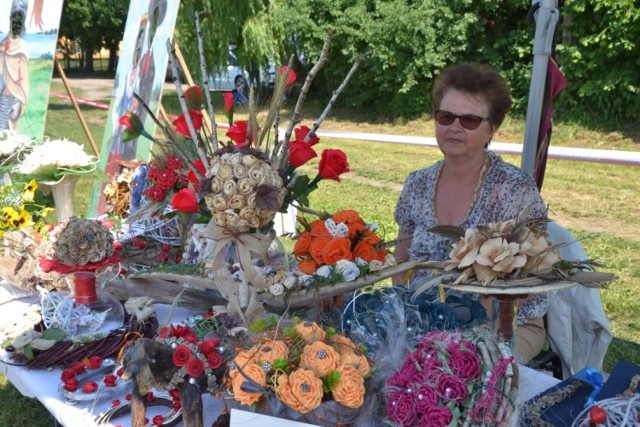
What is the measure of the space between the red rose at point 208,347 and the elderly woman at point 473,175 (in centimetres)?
87

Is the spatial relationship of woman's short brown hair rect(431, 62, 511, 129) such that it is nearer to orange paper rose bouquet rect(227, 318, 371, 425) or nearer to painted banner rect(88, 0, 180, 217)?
orange paper rose bouquet rect(227, 318, 371, 425)

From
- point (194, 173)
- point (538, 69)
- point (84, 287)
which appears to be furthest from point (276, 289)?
point (538, 69)

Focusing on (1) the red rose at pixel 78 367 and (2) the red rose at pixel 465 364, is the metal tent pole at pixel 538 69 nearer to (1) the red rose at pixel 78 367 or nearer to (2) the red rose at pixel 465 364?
(2) the red rose at pixel 465 364

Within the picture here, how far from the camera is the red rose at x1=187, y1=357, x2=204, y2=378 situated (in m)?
1.23

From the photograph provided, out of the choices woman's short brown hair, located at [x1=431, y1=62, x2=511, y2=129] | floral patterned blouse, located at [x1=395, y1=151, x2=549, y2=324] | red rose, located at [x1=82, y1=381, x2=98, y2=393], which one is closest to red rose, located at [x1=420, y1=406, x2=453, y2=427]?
red rose, located at [x1=82, y1=381, x2=98, y2=393]

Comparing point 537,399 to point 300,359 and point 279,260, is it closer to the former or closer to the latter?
point 300,359

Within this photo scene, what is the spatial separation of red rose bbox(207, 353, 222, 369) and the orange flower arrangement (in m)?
0.38

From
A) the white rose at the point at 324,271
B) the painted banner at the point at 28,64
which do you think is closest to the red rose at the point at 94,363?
the white rose at the point at 324,271

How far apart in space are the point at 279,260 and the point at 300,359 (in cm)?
62

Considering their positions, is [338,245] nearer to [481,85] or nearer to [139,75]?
[481,85]

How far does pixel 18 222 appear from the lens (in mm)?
2439

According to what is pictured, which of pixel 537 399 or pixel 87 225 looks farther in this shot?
pixel 87 225

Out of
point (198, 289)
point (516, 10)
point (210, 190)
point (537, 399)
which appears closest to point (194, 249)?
point (198, 289)

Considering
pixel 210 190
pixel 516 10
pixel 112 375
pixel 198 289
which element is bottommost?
pixel 112 375
